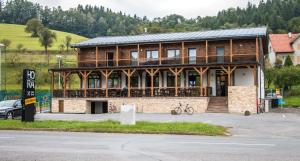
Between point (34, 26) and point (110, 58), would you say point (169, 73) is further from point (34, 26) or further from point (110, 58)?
point (34, 26)

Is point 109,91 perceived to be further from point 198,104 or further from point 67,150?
point 67,150

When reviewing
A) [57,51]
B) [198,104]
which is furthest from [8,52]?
[198,104]

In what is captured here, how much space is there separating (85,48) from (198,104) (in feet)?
47.5

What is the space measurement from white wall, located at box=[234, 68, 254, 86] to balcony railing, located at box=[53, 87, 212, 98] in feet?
8.88

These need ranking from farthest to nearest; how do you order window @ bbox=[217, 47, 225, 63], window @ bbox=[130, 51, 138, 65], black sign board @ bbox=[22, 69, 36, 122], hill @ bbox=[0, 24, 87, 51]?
hill @ bbox=[0, 24, 87, 51] < window @ bbox=[130, 51, 138, 65] < window @ bbox=[217, 47, 225, 63] < black sign board @ bbox=[22, 69, 36, 122]

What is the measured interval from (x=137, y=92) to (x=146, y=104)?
1705mm

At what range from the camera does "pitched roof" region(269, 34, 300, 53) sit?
78.3 m

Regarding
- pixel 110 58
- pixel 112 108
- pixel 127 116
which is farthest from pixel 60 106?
pixel 127 116

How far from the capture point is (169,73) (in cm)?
4131

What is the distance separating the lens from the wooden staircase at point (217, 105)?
3550 centimetres

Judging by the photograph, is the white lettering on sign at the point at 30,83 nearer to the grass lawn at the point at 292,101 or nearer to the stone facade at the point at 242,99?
the stone facade at the point at 242,99

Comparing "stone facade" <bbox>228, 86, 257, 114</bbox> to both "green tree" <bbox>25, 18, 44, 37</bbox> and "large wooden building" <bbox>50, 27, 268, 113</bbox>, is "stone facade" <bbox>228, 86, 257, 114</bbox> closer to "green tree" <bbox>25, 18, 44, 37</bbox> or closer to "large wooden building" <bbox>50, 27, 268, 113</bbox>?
"large wooden building" <bbox>50, 27, 268, 113</bbox>

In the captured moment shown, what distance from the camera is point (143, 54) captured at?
42.4m

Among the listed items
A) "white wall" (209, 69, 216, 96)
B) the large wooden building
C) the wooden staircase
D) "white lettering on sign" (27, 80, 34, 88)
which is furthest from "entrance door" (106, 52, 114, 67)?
"white lettering on sign" (27, 80, 34, 88)
